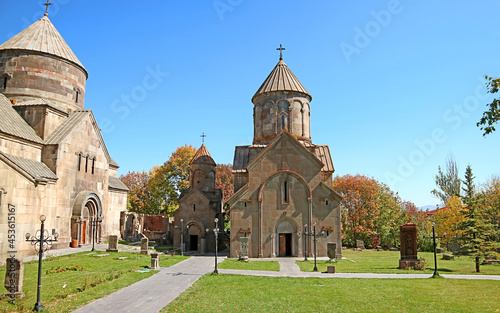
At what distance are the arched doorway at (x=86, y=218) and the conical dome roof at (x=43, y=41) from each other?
11.1m

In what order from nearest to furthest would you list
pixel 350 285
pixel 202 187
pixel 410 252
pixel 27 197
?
pixel 350 285, pixel 27 197, pixel 410 252, pixel 202 187

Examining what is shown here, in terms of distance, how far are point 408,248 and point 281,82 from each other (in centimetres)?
1634

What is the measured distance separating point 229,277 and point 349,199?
79.2 feet

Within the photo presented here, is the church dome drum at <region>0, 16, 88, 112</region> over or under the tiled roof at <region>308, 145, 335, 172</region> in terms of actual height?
over

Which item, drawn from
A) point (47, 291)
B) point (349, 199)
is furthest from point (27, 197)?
point (349, 199)

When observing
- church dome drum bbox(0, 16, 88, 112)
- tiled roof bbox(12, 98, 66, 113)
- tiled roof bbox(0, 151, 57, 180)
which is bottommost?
tiled roof bbox(0, 151, 57, 180)

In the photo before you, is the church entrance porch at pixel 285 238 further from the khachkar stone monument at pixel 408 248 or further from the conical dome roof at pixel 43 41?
the conical dome roof at pixel 43 41

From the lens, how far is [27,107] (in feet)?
75.7

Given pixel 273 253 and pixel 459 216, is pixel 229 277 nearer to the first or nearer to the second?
pixel 273 253

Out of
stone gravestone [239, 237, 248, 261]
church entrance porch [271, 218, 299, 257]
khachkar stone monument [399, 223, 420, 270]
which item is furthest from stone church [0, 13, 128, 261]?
khachkar stone monument [399, 223, 420, 270]

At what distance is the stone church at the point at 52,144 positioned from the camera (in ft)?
61.5

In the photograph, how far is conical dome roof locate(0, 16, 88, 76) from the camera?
24.9 m

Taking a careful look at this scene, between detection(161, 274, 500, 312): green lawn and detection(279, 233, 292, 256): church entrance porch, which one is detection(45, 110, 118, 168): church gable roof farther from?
detection(279, 233, 292, 256): church entrance porch

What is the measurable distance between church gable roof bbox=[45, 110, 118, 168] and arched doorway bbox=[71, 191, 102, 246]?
410cm
